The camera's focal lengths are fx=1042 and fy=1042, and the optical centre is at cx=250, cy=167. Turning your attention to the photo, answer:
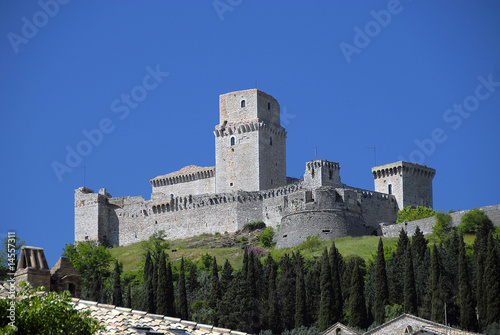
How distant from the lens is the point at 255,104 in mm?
108000

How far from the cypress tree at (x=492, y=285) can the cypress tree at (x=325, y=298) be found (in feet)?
33.2

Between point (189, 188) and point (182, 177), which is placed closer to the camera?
point (189, 188)

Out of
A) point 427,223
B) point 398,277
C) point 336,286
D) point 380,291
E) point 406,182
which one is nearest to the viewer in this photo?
point 380,291

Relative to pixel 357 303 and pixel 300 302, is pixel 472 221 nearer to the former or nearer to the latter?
pixel 357 303

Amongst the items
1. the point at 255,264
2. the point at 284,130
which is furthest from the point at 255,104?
the point at 255,264

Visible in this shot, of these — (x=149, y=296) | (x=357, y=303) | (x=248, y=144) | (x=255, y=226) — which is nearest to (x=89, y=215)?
(x=248, y=144)

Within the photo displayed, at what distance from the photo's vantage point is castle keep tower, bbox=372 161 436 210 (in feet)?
340

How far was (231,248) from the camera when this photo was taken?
95062 millimetres

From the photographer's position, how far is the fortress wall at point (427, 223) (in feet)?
286

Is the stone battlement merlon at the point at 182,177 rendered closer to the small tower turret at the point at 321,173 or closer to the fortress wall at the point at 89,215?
the fortress wall at the point at 89,215

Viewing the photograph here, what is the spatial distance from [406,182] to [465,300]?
40933 mm

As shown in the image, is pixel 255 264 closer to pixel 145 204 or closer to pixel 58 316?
pixel 145 204

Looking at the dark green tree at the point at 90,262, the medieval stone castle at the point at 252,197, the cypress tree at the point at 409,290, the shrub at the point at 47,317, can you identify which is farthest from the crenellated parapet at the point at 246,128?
the shrub at the point at 47,317

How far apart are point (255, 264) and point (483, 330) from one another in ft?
65.8
